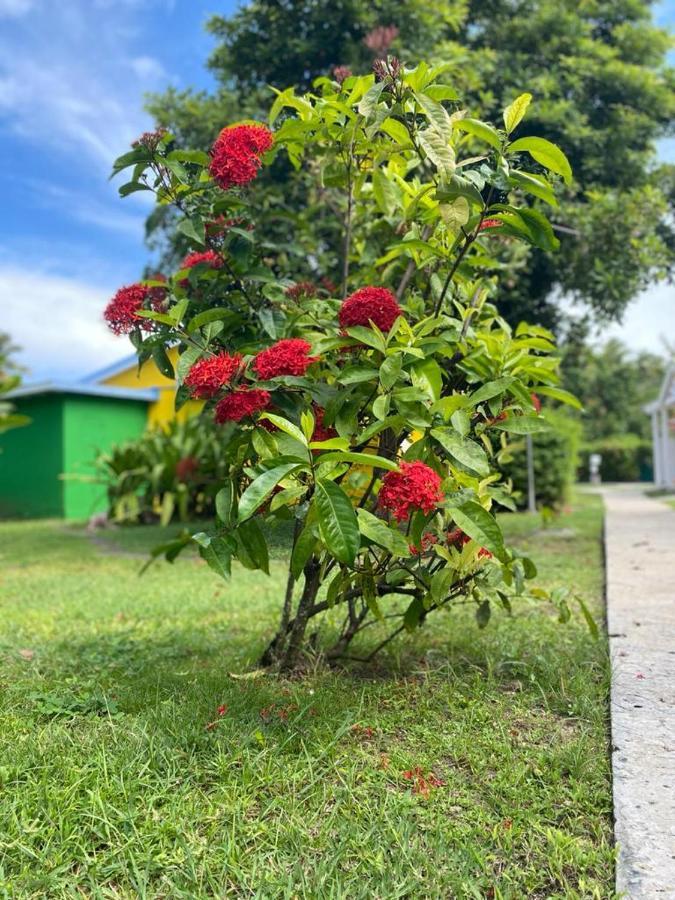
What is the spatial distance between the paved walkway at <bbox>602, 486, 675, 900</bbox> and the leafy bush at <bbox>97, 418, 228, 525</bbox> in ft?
18.9

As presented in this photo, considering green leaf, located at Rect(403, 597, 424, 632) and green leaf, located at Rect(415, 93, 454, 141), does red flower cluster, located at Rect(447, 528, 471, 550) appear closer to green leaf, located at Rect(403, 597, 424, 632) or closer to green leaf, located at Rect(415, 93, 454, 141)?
green leaf, located at Rect(403, 597, 424, 632)

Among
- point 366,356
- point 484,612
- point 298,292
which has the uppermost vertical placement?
point 298,292

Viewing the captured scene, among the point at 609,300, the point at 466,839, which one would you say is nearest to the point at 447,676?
the point at 466,839

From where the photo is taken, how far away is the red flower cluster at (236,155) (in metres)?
2.25

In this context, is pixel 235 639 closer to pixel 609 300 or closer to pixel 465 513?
pixel 465 513

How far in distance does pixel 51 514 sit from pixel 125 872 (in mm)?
10473

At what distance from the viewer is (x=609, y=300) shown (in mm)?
6906

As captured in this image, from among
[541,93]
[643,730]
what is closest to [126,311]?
[643,730]

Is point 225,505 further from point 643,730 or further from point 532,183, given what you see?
point 643,730

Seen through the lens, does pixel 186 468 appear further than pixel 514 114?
Yes

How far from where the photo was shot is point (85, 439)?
446 inches

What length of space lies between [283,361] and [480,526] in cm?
72

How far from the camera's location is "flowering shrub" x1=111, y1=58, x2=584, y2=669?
199 centimetres

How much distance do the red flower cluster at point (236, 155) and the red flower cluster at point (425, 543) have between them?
49.1 inches
